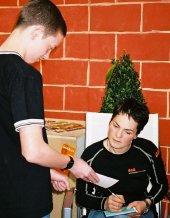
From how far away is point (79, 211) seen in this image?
6.68ft

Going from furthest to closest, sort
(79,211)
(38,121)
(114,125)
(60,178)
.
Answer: (79,211), (114,125), (60,178), (38,121)

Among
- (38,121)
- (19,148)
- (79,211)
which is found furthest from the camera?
(79,211)

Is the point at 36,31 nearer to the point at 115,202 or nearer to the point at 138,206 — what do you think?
the point at 115,202

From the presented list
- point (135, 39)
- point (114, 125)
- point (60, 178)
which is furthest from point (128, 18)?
point (60, 178)

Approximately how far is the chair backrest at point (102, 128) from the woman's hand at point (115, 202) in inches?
16.0

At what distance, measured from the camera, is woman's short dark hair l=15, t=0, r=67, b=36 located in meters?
1.25

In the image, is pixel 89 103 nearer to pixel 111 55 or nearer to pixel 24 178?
pixel 111 55

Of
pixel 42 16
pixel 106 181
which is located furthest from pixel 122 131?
pixel 42 16

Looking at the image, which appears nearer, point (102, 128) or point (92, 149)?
point (92, 149)

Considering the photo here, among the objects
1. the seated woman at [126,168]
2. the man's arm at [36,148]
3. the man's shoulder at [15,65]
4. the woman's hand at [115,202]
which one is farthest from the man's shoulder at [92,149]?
the man's shoulder at [15,65]

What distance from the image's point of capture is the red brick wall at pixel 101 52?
237cm

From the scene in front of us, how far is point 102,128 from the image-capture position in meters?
2.12

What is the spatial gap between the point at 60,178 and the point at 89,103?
1.10 meters

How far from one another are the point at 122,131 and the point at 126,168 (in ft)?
0.72
